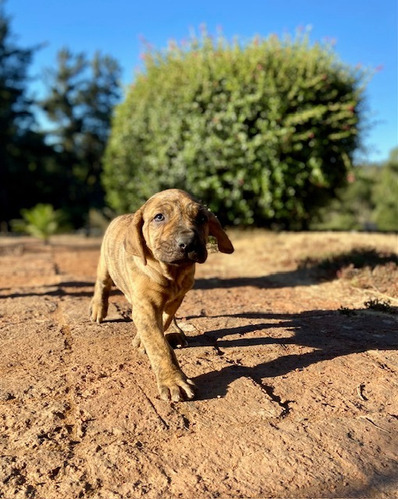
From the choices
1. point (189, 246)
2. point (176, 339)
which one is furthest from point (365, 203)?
point (189, 246)

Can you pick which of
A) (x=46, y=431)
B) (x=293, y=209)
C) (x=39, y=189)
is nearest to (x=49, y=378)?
(x=46, y=431)

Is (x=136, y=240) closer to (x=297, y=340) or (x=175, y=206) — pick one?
(x=175, y=206)

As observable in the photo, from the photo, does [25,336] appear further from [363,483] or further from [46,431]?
→ [363,483]

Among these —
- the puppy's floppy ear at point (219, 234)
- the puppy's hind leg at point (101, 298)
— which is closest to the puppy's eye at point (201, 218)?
the puppy's floppy ear at point (219, 234)

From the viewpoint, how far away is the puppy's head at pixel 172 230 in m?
2.98

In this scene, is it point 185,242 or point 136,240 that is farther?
point 136,240

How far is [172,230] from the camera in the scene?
305 centimetres

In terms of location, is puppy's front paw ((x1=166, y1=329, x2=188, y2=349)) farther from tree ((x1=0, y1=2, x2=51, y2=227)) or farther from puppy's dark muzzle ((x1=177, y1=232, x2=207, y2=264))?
tree ((x1=0, y1=2, x2=51, y2=227))

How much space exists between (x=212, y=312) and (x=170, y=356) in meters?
2.07

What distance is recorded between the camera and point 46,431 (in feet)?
7.96

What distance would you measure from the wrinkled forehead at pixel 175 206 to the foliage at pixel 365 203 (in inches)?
363

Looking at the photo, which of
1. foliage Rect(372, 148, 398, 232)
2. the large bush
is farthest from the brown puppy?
foliage Rect(372, 148, 398, 232)

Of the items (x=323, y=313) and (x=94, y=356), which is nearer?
(x=94, y=356)

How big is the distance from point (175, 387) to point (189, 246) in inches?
33.9
